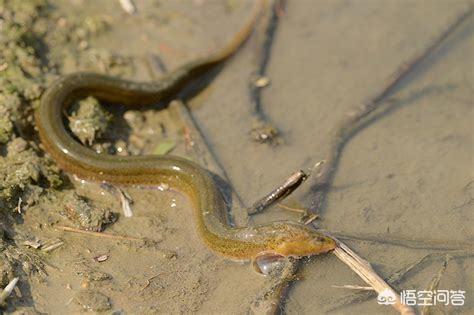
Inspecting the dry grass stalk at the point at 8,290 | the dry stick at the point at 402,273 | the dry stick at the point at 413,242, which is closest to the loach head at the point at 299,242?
the dry stick at the point at 413,242

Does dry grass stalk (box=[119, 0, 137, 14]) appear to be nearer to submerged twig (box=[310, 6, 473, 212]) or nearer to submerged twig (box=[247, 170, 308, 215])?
submerged twig (box=[310, 6, 473, 212])

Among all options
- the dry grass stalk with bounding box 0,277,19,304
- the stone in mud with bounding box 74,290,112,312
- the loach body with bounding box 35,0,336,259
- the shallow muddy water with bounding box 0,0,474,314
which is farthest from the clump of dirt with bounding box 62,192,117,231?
the dry grass stalk with bounding box 0,277,19,304

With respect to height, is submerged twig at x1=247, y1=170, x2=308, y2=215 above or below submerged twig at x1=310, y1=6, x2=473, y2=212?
above

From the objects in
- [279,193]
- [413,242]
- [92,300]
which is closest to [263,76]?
[279,193]

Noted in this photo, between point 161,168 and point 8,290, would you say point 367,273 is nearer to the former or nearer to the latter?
point 161,168

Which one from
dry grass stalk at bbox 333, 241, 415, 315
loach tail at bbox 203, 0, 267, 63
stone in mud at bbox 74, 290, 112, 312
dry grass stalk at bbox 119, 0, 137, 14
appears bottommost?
dry grass stalk at bbox 333, 241, 415, 315

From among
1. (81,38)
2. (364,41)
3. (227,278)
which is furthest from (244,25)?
(227,278)
